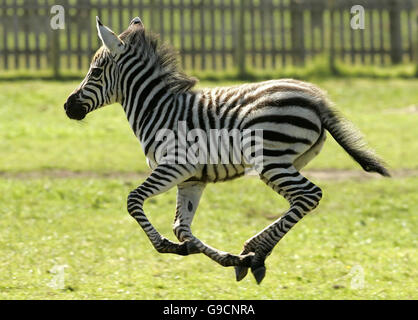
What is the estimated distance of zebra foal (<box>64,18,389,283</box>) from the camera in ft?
22.0

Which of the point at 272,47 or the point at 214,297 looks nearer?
the point at 214,297

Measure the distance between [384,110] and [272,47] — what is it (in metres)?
3.96

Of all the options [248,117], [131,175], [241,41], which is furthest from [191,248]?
[241,41]

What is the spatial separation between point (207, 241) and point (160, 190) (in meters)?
3.56

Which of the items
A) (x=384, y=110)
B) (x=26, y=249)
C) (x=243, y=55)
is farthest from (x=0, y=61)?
(x=26, y=249)

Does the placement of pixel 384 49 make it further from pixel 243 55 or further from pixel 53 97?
pixel 53 97

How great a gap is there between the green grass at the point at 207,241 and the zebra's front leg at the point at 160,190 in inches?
53.1

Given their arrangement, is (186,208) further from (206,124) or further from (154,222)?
(154,222)

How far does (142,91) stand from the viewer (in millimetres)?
7141

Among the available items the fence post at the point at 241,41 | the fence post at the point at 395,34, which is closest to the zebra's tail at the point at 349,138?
the fence post at the point at 241,41

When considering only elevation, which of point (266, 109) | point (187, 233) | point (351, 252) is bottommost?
point (351, 252)
